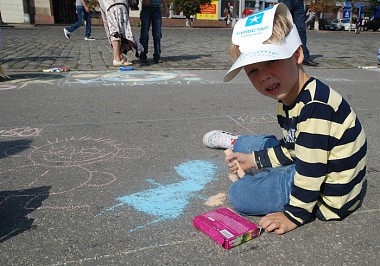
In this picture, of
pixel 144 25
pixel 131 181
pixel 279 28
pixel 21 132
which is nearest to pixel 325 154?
pixel 279 28

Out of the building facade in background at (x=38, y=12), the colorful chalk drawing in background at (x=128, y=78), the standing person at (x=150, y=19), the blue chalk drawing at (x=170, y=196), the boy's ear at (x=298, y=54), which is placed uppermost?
the building facade in background at (x=38, y=12)

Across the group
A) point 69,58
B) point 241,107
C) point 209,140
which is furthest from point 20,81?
point 209,140

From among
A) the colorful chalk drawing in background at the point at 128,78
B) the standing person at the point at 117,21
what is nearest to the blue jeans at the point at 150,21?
the standing person at the point at 117,21

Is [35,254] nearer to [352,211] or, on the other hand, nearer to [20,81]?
[352,211]

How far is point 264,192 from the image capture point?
169 centimetres

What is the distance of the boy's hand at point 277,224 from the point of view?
160cm

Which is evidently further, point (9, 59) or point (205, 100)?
point (9, 59)

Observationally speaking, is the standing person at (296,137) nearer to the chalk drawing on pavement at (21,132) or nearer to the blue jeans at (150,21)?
the chalk drawing on pavement at (21,132)

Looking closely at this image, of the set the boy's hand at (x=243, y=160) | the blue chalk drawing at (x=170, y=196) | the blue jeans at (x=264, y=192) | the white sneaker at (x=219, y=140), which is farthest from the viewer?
the white sneaker at (x=219, y=140)

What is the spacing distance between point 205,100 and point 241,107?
0.46 metres

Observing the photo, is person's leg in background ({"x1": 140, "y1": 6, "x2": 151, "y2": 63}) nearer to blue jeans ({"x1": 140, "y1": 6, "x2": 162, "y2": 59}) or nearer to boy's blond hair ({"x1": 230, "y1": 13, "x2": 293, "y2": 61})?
blue jeans ({"x1": 140, "y1": 6, "x2": 162, "y2": 59})

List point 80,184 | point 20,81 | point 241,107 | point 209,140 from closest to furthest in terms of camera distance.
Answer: point 80,184
point 209,140
point 241,107
point 20,81

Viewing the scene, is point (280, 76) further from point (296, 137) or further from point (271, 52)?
point (296, 137)

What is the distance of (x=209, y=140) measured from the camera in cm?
266
